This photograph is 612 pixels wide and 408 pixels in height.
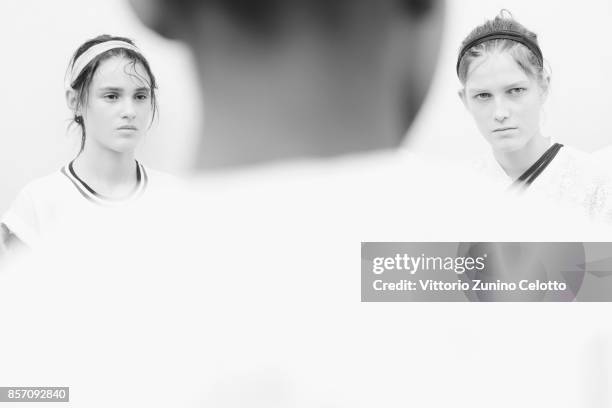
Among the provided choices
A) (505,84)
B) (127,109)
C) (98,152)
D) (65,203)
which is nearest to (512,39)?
(505,84)

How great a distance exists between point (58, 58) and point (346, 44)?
32.9 inches

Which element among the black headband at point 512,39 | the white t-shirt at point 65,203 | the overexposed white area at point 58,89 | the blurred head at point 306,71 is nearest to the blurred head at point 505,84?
the black headband at point 512,39

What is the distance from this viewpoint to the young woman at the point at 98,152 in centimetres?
201

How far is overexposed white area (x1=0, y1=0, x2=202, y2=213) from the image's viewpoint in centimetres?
204

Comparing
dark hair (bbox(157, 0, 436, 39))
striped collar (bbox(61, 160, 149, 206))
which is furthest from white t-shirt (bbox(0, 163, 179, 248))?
dark hair (bbox(157, 0, 436, 39))

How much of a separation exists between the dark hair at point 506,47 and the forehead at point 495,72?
1 cm

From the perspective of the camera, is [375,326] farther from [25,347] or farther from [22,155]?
[22,155]

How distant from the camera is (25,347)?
79.8 inches

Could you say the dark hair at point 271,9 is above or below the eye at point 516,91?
above

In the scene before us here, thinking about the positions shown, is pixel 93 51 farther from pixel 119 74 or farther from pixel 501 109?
pixel 501 109

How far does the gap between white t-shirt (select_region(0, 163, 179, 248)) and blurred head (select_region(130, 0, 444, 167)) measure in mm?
182

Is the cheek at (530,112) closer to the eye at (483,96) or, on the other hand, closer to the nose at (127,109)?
the eye at (483,96)

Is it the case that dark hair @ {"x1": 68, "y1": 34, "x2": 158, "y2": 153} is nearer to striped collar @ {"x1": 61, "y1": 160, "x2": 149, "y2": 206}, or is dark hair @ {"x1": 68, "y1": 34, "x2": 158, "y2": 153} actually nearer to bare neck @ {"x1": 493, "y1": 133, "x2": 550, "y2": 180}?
striped collar @ {"x1": 61, "y1": 160, "x2": 149, "y2": 206}

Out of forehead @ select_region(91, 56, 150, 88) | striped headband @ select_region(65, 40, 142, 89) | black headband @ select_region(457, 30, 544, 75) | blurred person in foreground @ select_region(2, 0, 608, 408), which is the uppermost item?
black headband @ select_region(457, 30, 544, 75)
